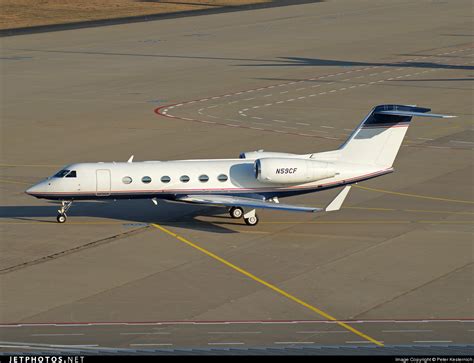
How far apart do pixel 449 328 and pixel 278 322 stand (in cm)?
544

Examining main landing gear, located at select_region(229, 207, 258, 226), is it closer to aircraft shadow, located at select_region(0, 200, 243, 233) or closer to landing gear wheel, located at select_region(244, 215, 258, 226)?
landing gear wheel, located at select_region(244, 215, 258, 226)

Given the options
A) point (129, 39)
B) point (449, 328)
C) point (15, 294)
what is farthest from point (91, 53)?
point (449, 328)

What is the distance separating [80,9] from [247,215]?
85.2 m

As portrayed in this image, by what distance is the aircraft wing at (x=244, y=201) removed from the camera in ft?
144

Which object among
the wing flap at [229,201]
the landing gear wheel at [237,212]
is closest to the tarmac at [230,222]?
the landing gear wheel at [237,212]

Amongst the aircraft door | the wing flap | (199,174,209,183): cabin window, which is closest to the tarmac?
the wing flap

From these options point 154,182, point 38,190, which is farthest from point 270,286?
point 38,190

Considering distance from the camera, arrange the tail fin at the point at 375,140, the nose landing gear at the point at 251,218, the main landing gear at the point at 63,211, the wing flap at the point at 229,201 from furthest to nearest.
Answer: the tail fin at the point at 375,140
the main landing gear at the point at 63,211
the nose landing gear at the point at 251,218
the wing flap at the point at 229,201

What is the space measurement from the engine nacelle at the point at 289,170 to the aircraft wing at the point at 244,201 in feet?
3.73

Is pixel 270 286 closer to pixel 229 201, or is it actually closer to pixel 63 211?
pixel 229 201

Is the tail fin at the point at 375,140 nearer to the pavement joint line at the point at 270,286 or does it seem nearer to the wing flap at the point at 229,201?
the wing flap at the point at 229,201

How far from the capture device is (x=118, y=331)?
34.0 metres

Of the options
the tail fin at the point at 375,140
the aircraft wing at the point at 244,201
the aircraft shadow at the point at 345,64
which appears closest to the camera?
the aircraft wing at the point at 244,201

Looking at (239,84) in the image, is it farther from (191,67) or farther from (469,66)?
(469,66)
